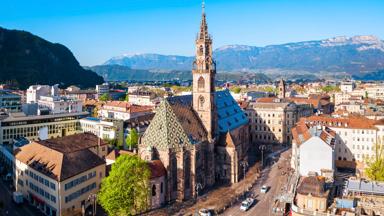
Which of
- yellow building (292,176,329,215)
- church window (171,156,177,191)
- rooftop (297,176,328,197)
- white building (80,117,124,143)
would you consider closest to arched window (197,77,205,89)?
church window (171,156,177,191)

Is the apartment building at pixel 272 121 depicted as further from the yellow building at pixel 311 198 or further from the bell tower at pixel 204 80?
the yellow building at pixel 311 198

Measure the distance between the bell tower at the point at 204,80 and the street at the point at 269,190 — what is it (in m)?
16.5

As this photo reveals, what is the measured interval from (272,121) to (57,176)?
8519cm

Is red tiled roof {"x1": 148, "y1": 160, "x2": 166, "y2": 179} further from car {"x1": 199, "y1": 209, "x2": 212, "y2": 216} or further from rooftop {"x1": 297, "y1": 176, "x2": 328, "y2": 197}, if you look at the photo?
rooftop {"x1": 297, "y1": 176, "x2": 328, "y2": 197}

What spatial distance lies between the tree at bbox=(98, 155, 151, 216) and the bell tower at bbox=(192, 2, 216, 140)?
27.6 m

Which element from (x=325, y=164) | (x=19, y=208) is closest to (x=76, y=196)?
(x=19, y=208)

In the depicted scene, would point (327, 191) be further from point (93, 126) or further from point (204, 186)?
point (93, 126)

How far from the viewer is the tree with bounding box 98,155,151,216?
209ft

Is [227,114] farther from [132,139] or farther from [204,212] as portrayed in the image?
[204,212]

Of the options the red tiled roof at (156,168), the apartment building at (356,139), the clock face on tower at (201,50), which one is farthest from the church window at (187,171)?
the apartment building at (356,139)

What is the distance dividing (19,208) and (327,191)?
57.7 m

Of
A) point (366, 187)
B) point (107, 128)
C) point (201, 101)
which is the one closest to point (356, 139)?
point (366, 187)

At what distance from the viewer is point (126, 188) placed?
6481cm

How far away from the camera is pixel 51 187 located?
70.8 m
